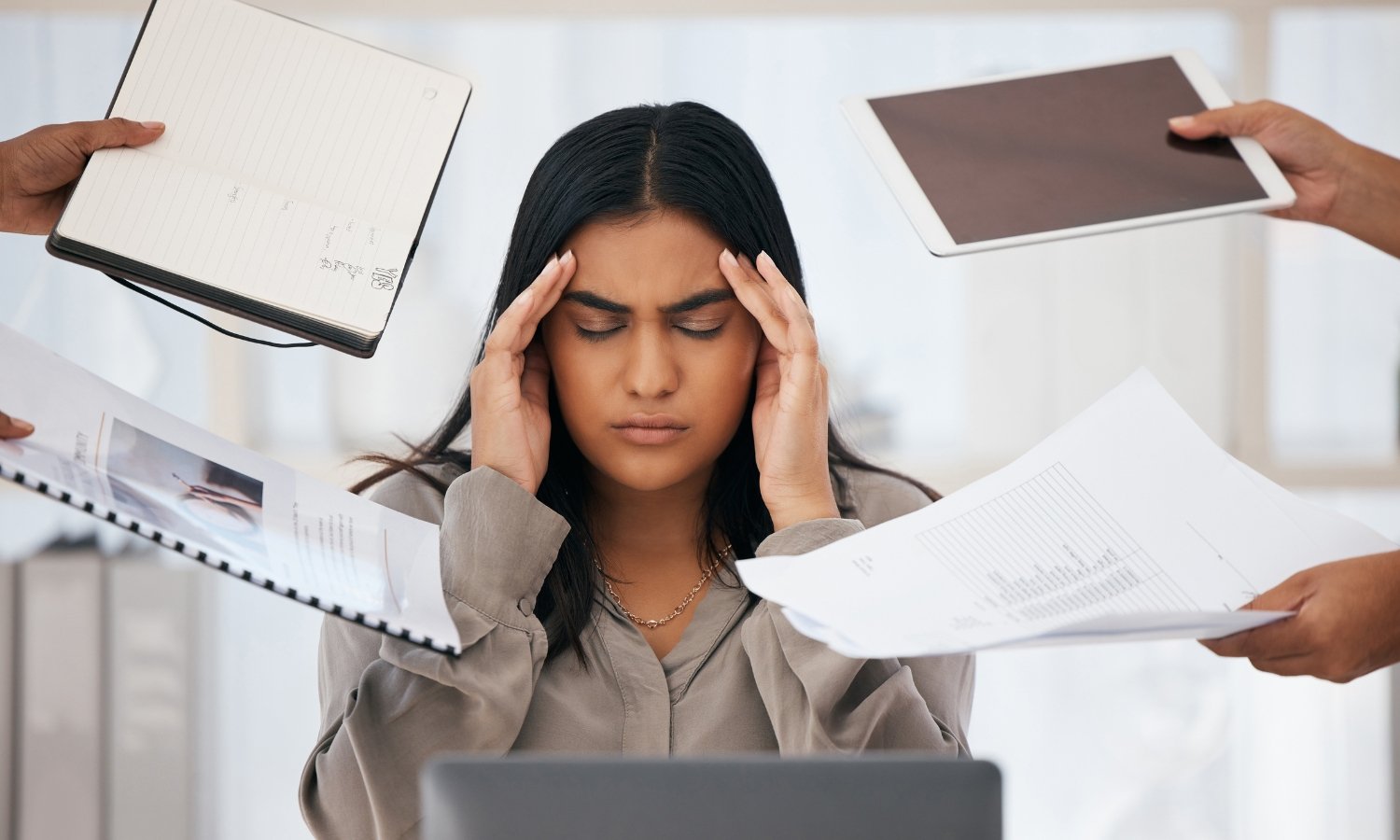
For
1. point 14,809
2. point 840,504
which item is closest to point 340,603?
point 840,504

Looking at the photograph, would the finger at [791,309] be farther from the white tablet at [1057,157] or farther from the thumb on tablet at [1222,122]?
the thumb on tablet at [1222,122]

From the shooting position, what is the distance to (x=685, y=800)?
56 centimetres

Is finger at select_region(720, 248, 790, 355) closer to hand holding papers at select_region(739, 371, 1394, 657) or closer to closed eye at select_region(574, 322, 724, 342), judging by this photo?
closed eye at select_region(574, 322, 724, 342)

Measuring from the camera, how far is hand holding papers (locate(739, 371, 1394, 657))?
0.76 m

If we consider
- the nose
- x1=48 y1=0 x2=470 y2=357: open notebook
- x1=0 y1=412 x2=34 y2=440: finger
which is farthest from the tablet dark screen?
x1=0 y1=412 x2=34 y2=440: finger

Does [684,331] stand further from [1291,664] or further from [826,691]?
[1291,664]

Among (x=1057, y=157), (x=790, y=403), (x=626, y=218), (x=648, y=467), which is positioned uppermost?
(x=1057, y=157)

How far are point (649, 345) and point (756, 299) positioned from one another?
12cm

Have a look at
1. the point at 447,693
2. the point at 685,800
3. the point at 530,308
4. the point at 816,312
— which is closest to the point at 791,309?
the point at 530,308

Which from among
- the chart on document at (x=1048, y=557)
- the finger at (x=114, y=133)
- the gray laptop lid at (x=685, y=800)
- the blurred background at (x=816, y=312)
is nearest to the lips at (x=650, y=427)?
the chart on document at (x=1048, y=557)

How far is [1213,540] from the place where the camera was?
0.88 meters

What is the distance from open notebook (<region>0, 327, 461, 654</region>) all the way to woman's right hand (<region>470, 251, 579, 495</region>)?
8.0 inches

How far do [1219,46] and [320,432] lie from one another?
1702mm

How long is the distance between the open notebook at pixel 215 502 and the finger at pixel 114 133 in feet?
0.55
